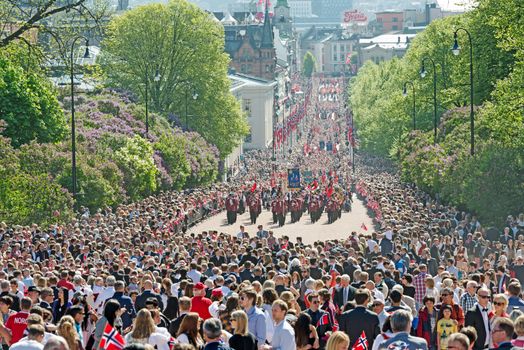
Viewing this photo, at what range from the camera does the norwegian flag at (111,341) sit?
16156 millimetres

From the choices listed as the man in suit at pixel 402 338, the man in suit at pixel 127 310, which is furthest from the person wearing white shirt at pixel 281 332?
the man in suit at pixel 127 310

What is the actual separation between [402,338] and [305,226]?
4441 cm

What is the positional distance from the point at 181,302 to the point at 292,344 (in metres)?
2.20

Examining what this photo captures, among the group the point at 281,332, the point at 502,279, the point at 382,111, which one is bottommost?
the point at 382,111

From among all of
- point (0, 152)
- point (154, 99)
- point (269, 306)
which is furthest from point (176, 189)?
point (269, 306)

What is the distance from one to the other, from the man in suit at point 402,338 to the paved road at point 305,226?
35.9 meters

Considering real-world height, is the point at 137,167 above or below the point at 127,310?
below

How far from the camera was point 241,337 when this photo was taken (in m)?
15.4

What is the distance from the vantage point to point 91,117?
70938 millimetres

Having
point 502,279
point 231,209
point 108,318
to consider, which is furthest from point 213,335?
point 231,209

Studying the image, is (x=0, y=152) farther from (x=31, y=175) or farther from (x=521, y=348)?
(x=521, y=348)

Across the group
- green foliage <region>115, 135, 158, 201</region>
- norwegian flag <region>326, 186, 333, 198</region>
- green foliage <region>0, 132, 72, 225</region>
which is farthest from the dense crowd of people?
norwegian flag <region>326, 186, 333, 198</region>

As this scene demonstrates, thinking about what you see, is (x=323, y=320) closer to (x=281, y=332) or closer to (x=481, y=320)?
(x=281, y=332)

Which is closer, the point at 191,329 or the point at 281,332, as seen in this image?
the point at 191,329
